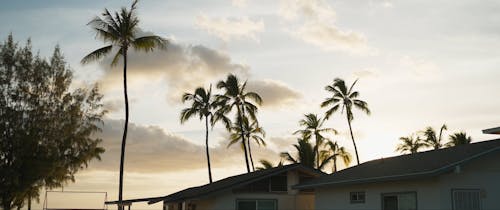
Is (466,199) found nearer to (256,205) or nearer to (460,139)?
(256,205)

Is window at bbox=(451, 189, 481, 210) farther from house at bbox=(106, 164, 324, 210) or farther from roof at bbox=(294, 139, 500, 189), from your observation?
house at bbox=(106, 164, 324, 210)

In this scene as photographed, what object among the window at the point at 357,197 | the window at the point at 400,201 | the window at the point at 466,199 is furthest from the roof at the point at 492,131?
the window at the point at 357,197

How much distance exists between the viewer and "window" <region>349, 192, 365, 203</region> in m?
24.4

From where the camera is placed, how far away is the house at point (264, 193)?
28.1 m

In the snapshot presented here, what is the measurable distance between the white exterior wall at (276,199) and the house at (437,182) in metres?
5.20

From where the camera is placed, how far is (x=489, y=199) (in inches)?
846

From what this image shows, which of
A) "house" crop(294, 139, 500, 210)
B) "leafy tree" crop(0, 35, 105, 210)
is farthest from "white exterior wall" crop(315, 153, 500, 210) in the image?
"leafy tree" crop(0, 35, 105, 210)

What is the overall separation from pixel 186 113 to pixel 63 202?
18151mm

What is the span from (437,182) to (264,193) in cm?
1031

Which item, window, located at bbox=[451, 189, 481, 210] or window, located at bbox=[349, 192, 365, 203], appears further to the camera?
window, located at bbox=[349, 192, 365, 203]

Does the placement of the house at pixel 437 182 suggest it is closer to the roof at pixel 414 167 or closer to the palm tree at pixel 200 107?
the roof at pixel 414 167

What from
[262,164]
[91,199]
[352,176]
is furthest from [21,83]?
[262,164]

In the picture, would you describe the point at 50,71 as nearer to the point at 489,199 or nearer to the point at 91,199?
the point at 91,199

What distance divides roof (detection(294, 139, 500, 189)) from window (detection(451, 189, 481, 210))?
47.3 inches
